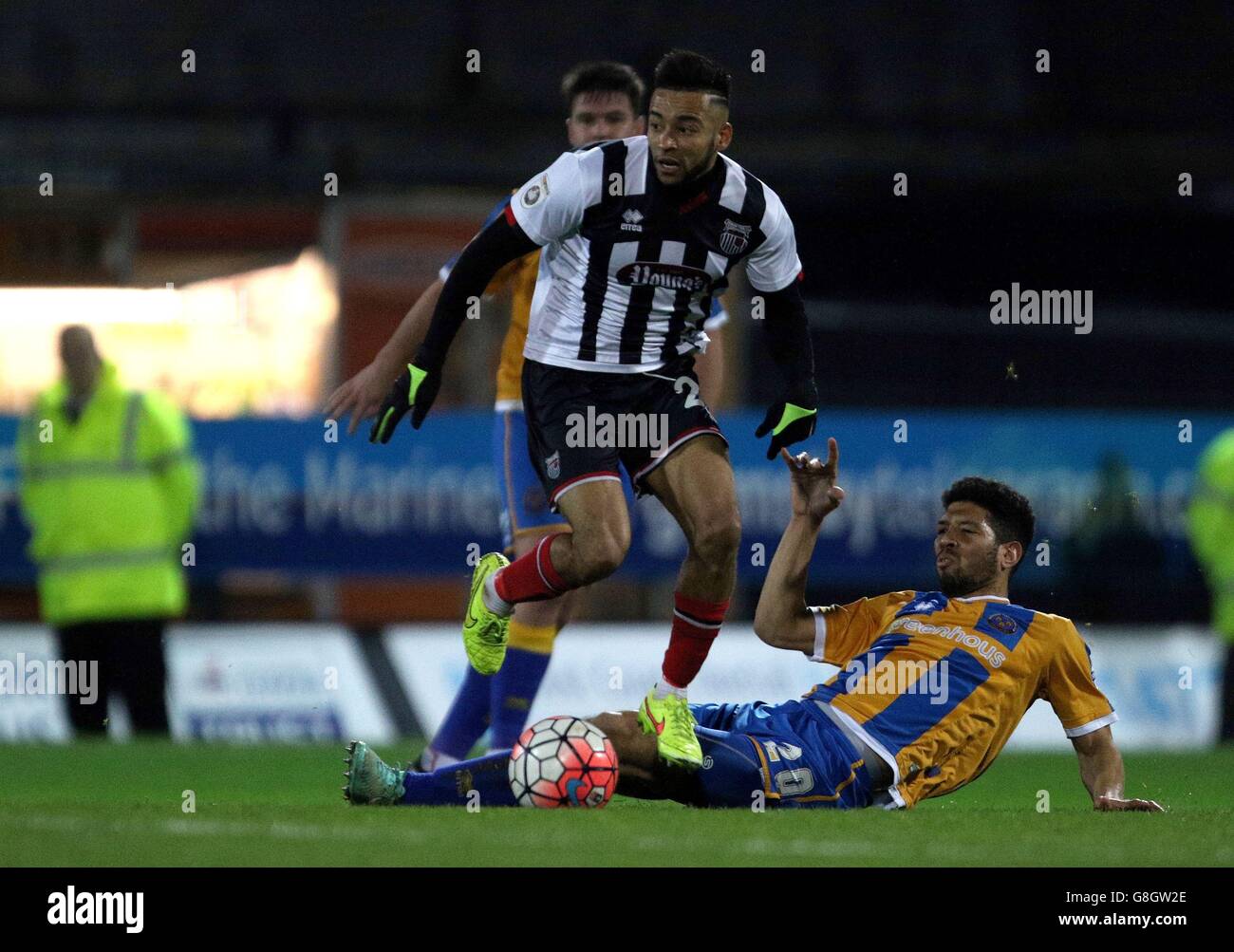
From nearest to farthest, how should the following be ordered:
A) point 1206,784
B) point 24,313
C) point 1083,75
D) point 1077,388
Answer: point 1206,784, point 24,313, point 1077,388, point 1083,75

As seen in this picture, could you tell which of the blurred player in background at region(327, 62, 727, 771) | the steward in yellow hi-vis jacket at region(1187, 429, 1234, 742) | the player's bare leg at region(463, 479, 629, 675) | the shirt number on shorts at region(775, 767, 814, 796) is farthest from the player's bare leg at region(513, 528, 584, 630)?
the steward in yellow hi-vis jacket at region(1187, 429, 1234, 742)

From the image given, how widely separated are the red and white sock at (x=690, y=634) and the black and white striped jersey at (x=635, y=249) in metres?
0.64

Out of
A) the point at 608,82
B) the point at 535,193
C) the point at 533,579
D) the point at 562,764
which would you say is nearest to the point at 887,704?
the point at 562,764

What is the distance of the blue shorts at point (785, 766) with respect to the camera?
5.24 metres

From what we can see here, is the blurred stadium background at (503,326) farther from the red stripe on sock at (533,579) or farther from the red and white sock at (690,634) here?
the red stripe on sock at (533,579)

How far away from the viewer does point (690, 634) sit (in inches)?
219

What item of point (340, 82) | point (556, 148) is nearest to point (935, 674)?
point (556, 148)

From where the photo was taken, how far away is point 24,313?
1047 cm

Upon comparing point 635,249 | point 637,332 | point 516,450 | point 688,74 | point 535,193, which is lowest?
point 516,450

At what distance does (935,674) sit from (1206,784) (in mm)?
2320

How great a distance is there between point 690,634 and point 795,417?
0.67 meters

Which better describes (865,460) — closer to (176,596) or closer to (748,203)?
(176,596)

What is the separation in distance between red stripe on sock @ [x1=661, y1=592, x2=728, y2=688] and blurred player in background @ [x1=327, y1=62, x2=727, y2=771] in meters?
0.56

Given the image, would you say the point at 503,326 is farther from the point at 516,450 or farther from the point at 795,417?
the point at 795,417
